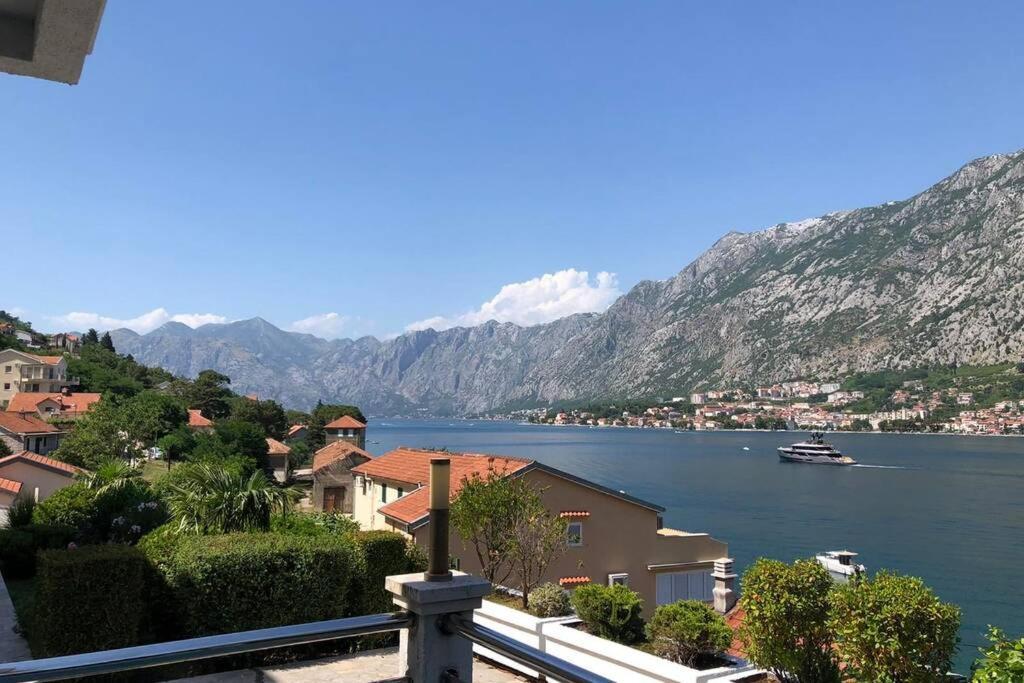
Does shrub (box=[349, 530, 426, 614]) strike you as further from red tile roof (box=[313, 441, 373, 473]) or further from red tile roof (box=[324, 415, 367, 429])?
red tile roof (box=[324, 415, 367, 429])

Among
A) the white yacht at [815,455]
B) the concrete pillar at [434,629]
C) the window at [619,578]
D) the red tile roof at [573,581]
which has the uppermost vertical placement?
the concrete pillar at [434,629]

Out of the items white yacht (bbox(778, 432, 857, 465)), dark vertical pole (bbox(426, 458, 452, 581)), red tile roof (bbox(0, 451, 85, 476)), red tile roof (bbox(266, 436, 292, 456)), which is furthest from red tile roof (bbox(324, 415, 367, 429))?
dark vertical pole (bbox(426, 458, 452, 581))

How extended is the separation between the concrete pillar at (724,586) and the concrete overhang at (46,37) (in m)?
21.9

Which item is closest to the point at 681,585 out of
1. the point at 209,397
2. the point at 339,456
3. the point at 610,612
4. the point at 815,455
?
the point at 610,612

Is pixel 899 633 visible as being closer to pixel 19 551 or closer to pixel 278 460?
pixel 19 551

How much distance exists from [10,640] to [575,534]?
14.1 metres

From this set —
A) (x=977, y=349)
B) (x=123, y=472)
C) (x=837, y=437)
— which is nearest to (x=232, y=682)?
(x=123, y=472)

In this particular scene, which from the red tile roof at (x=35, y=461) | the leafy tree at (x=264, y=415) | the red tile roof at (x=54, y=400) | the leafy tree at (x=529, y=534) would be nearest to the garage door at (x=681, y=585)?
the leafy tree at (x=529, y=534)

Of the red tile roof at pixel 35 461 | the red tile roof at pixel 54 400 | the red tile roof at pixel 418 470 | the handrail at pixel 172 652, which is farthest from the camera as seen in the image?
the red tile roof at pixel 54 400

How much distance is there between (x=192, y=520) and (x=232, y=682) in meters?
5.39

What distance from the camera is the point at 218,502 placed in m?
13.1

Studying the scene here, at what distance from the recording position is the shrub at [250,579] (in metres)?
9.25

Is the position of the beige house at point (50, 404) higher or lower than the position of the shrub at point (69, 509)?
higher

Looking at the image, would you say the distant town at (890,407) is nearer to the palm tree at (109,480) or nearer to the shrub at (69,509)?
the palm tree at (109,480)
